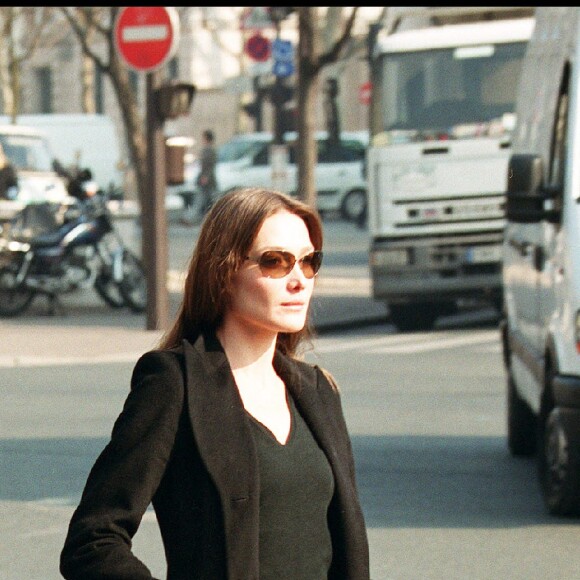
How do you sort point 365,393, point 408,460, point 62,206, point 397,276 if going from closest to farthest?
point 408,460 → point 365,393 → point 397,276 → point 62,206

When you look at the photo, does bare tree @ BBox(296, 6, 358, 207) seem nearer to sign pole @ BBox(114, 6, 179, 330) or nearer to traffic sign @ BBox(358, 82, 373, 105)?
traffic sign @ BBox(358, 82, 373, 105)

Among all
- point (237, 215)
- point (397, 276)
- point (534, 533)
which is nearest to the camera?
point (237, 215)

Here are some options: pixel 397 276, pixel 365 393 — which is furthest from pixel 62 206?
pixel 365 393

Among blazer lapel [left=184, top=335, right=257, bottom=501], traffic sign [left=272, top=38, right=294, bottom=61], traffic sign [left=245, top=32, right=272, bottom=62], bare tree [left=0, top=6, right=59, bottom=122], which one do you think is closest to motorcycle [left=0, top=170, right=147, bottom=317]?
traffic sign [left=272, top=38, right=294, bottom=61]

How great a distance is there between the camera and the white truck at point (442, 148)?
695 inches

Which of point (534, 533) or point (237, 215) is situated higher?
point (237, 215)

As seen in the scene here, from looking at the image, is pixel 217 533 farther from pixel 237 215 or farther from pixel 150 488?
pixel 237 215

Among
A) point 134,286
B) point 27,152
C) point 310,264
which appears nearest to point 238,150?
point 27,152

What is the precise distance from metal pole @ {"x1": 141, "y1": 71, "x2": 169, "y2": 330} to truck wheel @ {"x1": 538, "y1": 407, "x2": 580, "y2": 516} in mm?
9586

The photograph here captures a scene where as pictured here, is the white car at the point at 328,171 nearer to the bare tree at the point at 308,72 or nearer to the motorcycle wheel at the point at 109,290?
the bare tree at the point at 308,72

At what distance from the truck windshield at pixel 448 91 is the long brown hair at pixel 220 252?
1430 centimetres

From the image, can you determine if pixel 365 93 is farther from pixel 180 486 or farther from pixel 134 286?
pixel 180 486

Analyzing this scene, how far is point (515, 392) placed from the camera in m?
10.2

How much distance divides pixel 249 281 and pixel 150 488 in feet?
1.51
